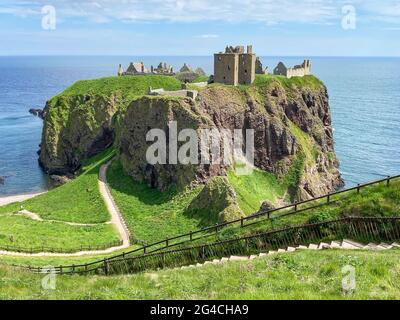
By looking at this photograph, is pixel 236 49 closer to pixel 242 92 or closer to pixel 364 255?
pixel 242 92

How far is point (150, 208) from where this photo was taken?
64375mm

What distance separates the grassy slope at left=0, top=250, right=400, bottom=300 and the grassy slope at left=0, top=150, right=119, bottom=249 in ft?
99.9

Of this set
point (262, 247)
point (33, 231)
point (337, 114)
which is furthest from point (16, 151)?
point (337, 114)

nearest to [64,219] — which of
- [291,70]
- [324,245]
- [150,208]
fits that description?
[150,208]

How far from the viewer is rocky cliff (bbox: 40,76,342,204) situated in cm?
7006

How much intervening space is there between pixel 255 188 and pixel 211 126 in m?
13.5

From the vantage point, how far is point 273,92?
86.1 m

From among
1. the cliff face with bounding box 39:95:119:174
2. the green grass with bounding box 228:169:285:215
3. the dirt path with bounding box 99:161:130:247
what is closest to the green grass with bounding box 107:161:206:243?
the dirt path with bounding box 99:161:130:247

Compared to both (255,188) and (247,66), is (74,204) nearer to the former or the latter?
(255,188)

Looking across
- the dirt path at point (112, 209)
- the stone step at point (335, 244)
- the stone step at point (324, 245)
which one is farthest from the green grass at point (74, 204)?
the stone step at point (335, 244)

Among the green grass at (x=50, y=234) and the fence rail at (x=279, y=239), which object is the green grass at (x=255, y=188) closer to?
the green grass at (x=50, y=234)

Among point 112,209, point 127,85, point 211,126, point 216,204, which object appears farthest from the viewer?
point 127,85

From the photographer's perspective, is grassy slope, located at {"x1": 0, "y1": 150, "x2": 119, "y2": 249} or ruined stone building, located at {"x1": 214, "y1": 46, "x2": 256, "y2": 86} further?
ruined stone building, located at {"x1": 214, "y1": 46, "x2": 256, "y2": 86}

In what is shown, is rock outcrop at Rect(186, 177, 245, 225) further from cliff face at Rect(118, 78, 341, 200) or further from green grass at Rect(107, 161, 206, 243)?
cliff face at Rect(118, 78, 341, 200)
